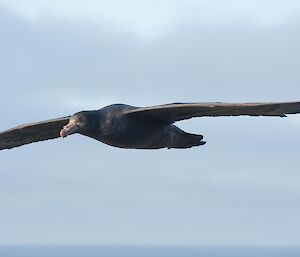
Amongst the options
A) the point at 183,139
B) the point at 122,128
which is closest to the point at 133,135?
the point at 122,128

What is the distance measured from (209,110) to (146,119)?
5.24ft

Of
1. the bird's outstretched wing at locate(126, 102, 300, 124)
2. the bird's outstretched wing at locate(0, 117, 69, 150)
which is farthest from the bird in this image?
the bird's outstretched wing at locate(0, 117, 69, 150)

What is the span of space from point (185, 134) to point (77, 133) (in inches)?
120

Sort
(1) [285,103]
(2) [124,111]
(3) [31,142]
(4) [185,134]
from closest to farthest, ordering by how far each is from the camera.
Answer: (1) [285,103] → (2) [124,111] → (4) [185,134] → (3) [31,142]

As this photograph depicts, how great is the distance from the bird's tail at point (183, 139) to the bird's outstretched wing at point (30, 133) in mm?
2811

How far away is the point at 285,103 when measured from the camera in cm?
2003

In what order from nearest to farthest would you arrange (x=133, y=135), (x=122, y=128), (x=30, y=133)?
(x=122, y=128) → (x=133, y=135) → (x=30, y=133)

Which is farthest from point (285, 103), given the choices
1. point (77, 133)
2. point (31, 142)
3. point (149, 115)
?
point (31, 142)

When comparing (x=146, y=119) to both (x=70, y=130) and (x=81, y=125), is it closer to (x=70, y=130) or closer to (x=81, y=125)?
(x=81, y=125)

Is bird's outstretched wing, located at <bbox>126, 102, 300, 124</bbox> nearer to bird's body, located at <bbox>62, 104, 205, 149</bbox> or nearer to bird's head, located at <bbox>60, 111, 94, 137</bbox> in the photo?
bird's body, located at <bbox>62, 104, 205, 149</bbox>

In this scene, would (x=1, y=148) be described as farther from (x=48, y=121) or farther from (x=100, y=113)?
(x=100, y=113)

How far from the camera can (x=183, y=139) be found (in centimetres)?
2378

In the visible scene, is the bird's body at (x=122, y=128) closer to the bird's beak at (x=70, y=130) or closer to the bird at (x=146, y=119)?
the bird at (x=146, y=119)

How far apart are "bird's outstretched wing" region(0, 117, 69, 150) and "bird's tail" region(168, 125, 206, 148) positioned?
9.22 ft
